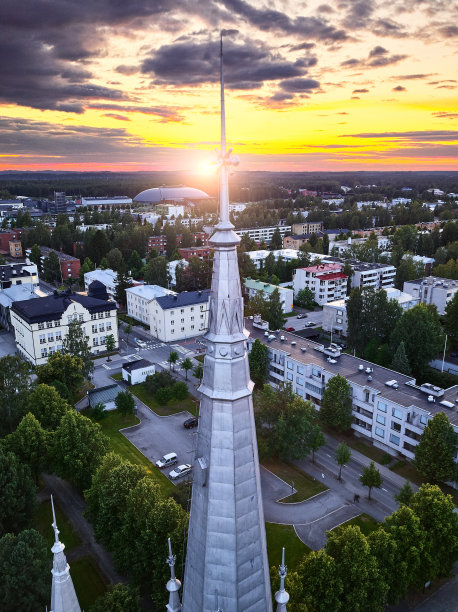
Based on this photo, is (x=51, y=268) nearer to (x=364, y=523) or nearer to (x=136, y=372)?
(x=136, y=372)

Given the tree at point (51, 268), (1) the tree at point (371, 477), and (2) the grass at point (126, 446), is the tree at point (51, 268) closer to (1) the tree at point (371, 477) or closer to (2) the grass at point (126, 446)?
(2) the grass at point (126, 446)

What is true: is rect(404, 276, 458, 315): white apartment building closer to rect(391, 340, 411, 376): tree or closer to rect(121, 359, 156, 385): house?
rect(391, 340, 411, 376): tree

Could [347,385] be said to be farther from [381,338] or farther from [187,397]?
[381,338]

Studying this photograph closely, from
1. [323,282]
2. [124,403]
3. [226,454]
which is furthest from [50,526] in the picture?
[323,282]

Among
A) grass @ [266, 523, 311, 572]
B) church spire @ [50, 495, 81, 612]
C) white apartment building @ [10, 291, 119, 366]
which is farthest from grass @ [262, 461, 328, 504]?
white apartment building @ [10, 291, 119, 366]

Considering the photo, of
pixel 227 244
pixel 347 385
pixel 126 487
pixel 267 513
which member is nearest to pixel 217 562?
pixel 227 244

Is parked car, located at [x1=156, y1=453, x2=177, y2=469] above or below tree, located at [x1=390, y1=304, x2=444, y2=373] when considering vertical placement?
below
